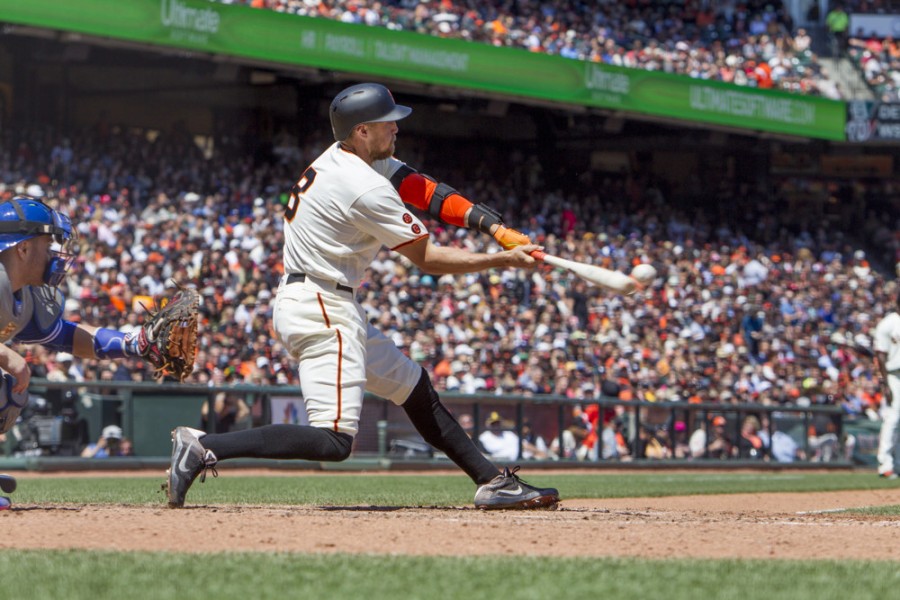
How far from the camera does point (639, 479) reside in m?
13.2

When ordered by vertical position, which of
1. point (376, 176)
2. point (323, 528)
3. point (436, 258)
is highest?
point (376, 176)

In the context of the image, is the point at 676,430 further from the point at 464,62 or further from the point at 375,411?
the point at 464,62

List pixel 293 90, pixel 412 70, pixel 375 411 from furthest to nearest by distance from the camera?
pixel 293 90, pixel 412 70, pixel 375 411

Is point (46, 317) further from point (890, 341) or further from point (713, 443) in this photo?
point (713, 443)

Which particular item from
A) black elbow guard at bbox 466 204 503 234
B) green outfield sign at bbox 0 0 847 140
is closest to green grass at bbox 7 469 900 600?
black elbow guard at bbox 466 204 503 234

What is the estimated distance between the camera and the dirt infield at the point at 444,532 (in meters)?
4.70

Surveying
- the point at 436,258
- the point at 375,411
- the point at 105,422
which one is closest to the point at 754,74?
the point at 375,411

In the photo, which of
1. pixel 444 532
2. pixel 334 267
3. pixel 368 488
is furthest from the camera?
pixel 368 488

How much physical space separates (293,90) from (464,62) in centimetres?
431

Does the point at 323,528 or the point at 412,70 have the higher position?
the point at 412,70

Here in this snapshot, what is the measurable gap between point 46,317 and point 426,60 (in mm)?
17437

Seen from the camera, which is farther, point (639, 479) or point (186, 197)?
point (186, 197)

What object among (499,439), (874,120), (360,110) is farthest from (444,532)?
(874,120)

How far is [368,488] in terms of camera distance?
9.98 m
